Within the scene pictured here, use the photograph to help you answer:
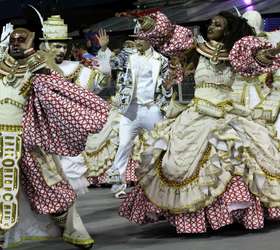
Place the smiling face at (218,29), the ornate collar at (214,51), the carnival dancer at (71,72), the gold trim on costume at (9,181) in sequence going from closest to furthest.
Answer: the gold trim on costume at (9,181), the ornate collar at (214,51), the smiling face at (218,29), the carnival dancer at (71,72)

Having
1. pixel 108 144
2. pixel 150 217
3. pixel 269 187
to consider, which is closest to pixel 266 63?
pixel 269 187

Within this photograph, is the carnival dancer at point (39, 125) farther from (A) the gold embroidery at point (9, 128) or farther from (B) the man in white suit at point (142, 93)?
(B) the man in white suit at point (142, 93)

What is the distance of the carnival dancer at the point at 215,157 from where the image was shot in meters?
6.86

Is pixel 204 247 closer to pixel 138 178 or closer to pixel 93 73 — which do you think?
pixel 138 178

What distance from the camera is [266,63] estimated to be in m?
7.19

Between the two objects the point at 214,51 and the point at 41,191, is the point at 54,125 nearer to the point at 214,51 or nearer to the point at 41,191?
the point at 41,191

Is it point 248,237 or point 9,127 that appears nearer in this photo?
point 9,127

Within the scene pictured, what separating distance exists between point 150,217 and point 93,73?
5.15 ft

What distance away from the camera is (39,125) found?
618 centimetres

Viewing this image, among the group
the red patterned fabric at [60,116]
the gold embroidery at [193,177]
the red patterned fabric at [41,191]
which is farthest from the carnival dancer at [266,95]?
the red patterned fabric at [41,191]

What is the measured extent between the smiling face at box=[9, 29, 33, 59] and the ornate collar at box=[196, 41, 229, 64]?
5.34 ft

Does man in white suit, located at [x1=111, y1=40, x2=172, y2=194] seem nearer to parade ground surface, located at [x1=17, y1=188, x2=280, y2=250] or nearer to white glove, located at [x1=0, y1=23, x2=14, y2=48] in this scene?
parade ground surface, located at [x1=17, y1=188, x2=280, y2=250]

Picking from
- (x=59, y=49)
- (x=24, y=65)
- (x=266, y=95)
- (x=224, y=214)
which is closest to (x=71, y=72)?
(x=59, y=49)

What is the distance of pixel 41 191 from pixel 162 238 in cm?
129
